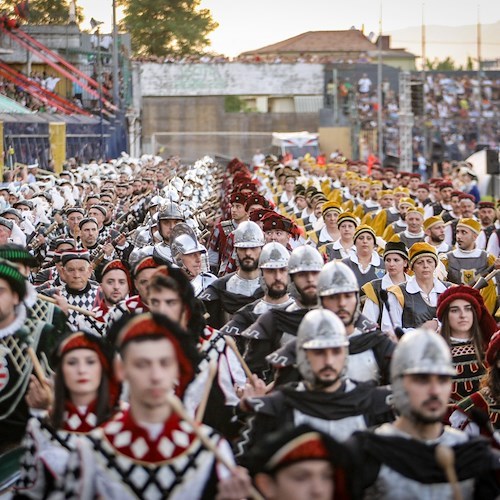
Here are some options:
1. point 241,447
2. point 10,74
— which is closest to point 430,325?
point 241,447

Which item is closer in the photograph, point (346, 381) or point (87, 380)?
point (87, 380)

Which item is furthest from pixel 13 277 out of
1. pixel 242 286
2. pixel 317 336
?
pixel 242 286

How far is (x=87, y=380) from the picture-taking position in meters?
7.21

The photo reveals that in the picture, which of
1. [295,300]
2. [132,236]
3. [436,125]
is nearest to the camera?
[295,300]

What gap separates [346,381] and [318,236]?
11968 mm

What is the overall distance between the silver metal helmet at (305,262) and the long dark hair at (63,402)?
358 cm

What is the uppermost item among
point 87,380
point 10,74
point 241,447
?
point 10,74

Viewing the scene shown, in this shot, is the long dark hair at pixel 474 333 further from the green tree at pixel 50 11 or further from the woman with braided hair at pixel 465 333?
the green tree at pixel 50 11

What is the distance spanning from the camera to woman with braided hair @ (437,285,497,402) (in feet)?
34.6

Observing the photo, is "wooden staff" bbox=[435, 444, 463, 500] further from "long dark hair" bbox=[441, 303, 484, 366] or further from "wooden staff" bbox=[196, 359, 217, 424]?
"long dark hair" bbox=[441, 303, 484, 366]

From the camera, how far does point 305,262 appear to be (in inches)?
422

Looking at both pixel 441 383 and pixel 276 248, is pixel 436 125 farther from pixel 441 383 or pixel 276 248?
pixel 441 383

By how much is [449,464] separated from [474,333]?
14.0ft

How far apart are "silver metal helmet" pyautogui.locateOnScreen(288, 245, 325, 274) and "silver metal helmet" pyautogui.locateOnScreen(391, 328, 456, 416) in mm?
3677
